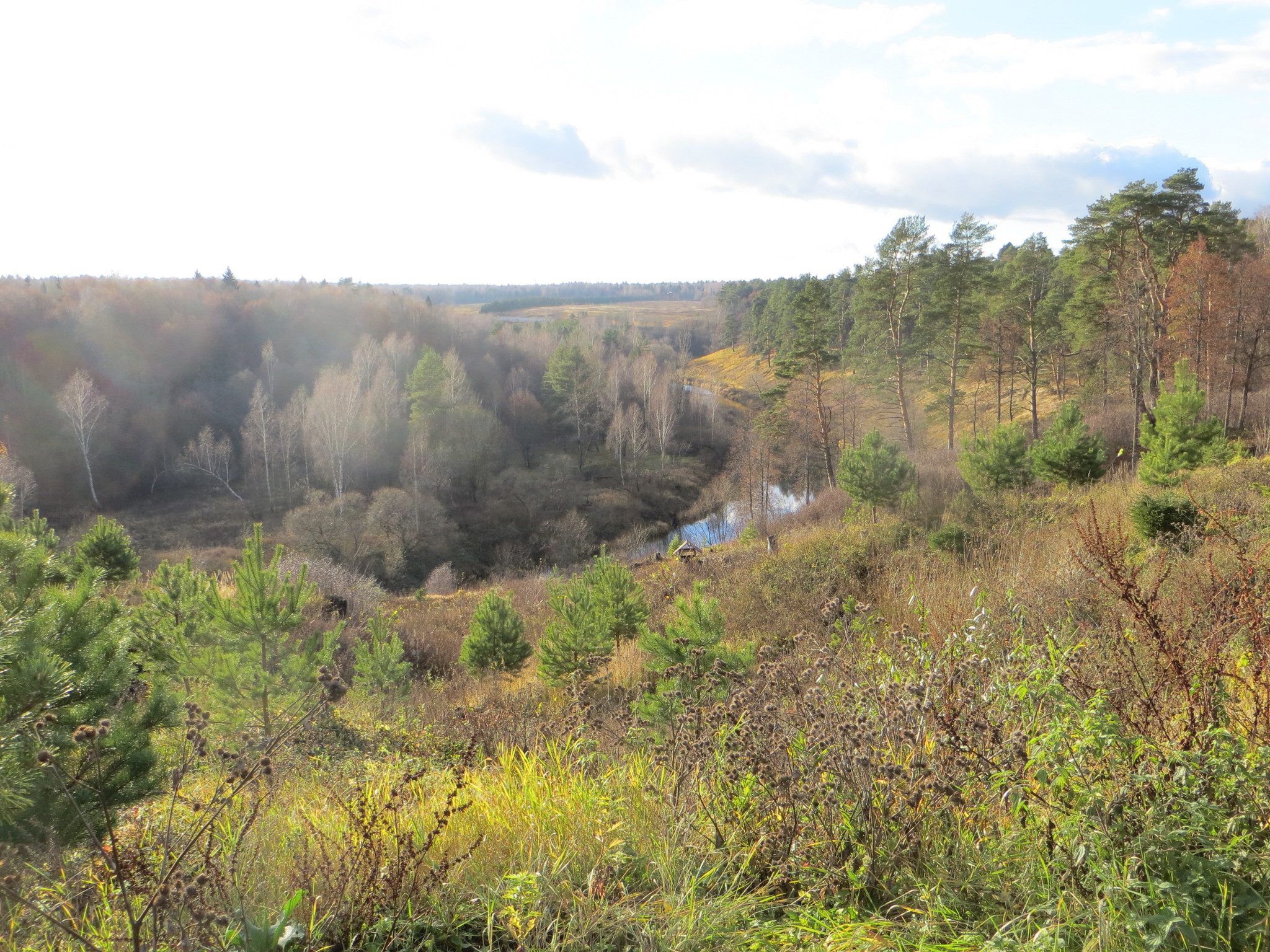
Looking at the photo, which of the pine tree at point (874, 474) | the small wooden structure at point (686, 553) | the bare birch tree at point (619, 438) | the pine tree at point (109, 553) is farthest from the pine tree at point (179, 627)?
the bare birch tree at point (619, 438)

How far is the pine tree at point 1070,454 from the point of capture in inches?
679

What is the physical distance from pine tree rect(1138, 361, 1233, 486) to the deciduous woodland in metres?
0.10

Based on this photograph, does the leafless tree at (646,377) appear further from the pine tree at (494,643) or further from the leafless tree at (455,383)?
the pine tree at (494,643)

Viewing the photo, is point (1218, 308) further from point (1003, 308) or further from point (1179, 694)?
point (1179, 694)

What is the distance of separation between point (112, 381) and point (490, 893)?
181ft

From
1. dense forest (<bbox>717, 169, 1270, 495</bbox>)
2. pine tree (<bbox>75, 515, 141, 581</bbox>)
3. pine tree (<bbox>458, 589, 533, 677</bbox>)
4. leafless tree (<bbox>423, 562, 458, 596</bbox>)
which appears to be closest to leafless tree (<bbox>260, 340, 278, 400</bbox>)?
leafless tree (<bbox>423, 562, 458, 596</bbox>)

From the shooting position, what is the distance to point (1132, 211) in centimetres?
2325

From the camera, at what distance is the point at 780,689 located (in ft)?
13.8

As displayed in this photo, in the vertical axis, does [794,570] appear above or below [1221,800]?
below

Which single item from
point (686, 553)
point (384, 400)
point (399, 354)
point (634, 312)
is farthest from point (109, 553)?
point (634, 312)

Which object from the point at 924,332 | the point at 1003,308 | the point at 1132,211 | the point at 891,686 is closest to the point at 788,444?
the point at 924,332

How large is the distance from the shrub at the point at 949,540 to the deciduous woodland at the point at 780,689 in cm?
5

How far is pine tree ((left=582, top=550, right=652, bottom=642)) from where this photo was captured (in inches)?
494

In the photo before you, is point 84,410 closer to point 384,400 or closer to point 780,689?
point 384,400
